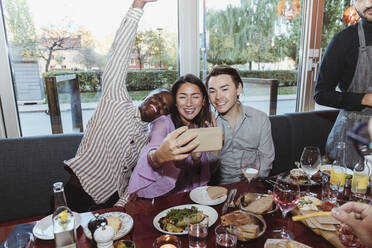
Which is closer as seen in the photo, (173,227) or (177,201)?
(173,227)

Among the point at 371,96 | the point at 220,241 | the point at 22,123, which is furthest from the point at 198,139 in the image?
the point at 22,123

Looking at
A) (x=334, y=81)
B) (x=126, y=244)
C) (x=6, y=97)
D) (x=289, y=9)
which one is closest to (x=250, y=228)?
(x=126, y=244)

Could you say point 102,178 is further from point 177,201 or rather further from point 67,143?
point 177,201

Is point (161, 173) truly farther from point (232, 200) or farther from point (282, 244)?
point (282, 244)

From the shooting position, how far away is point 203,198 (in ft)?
4.00

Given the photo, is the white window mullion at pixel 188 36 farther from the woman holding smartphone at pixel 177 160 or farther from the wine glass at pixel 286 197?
the wine glass at pixel 286 197

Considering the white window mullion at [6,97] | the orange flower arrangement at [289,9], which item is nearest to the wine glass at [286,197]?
the white window mullion at [6,97]

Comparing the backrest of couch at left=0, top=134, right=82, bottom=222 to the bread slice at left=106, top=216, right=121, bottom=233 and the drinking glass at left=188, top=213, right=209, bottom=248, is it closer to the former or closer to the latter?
the bread slice at left=106, top=216, right=121, bottom=233

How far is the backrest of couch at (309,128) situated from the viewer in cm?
255

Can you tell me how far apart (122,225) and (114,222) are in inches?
1.3

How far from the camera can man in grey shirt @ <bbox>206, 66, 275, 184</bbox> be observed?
5.75 feet

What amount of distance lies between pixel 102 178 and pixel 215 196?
826 mm

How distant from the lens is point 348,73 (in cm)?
186

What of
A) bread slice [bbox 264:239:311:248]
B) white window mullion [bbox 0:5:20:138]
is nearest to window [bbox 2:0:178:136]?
white window mullion [bbox 0:5:20:138]
